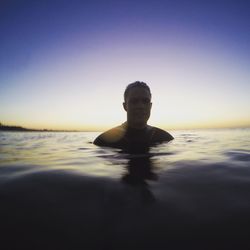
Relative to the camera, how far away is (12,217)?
1.21m

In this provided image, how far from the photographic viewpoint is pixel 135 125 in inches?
229

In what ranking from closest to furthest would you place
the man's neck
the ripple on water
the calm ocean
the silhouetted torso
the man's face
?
the calm ocean → the ripple on water → the silhouetted torso → the man's face → the man's neck

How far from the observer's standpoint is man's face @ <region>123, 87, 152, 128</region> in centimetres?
569

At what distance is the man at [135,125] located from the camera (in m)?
5.68

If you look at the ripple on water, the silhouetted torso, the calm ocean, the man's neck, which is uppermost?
the man's neck

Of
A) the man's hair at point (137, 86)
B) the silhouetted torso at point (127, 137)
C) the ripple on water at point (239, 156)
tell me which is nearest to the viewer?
the ripple on water at point (239, 156)

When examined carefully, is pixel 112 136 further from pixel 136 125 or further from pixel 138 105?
pixel 138 105

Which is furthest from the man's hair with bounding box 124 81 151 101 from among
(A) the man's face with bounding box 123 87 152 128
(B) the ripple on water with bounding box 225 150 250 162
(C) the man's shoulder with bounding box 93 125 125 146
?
(B) the ripple on water with bounding box 225 150 250 162

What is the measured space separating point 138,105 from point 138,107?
7cm

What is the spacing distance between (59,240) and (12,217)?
0.44 meters

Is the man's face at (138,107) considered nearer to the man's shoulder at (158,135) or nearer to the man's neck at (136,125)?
the man's neck at (136,125)

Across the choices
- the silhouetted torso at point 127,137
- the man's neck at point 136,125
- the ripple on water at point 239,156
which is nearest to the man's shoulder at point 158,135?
the silhouetted torso at point 127,137

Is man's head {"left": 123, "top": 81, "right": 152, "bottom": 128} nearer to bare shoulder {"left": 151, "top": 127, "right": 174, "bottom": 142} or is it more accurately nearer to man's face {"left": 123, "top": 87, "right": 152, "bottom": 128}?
man's face {"left": 123, "top": 87, "right": 152, "bottom": 128}

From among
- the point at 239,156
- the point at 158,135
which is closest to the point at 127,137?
the point at 158,135
